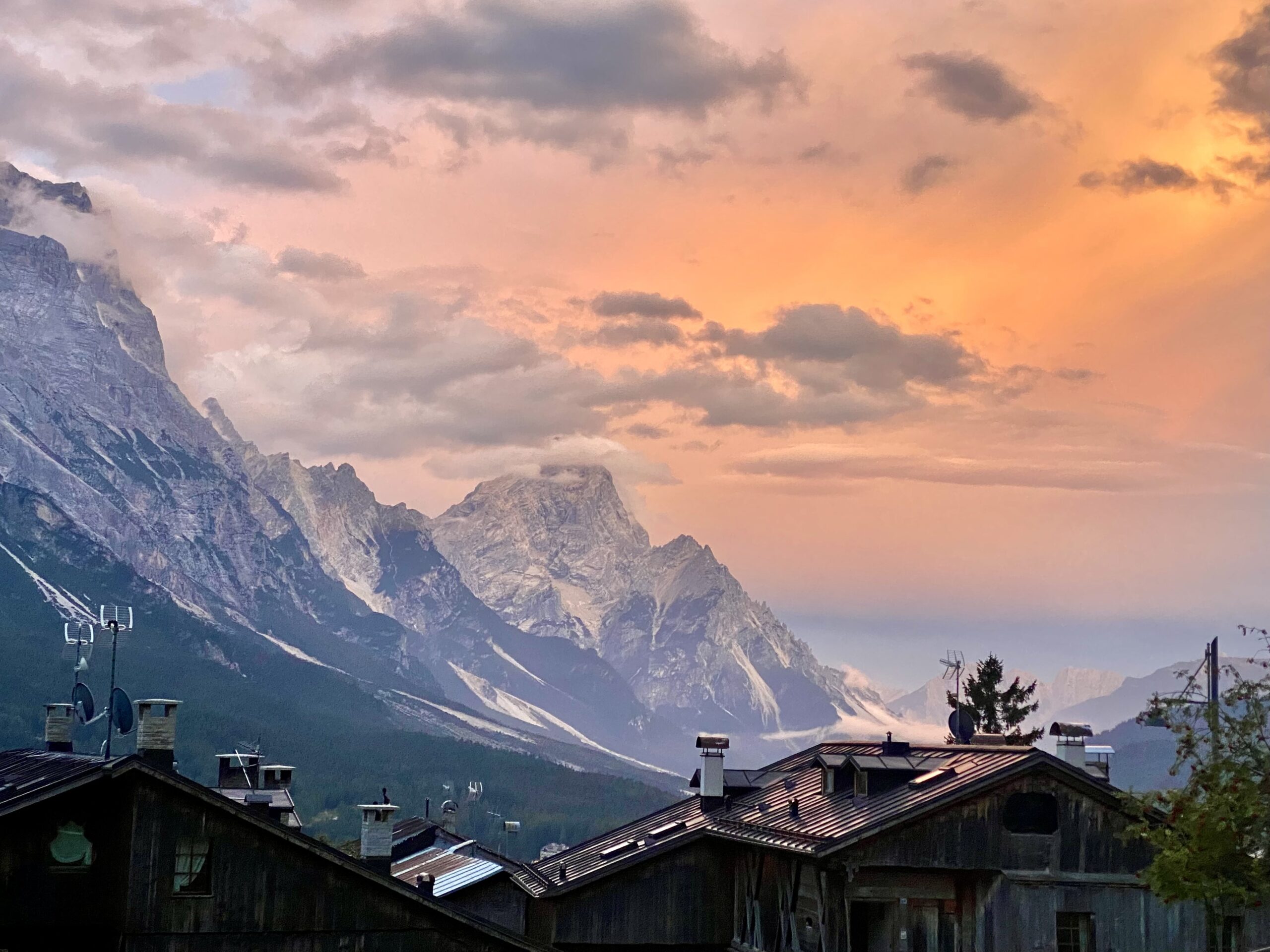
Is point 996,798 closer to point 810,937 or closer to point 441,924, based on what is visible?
point 810,937

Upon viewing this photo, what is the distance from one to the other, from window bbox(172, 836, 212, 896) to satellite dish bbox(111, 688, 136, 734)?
44.7 feet

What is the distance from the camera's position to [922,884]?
53531mm

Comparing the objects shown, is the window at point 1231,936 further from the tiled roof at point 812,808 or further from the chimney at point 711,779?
the chimney at point 711,779

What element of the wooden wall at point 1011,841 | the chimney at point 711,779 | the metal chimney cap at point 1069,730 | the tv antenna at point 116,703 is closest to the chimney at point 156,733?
the tv antenna at point 116,703

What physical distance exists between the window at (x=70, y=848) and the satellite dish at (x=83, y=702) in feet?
47.4

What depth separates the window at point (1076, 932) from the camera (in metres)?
53.7

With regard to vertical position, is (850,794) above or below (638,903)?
above

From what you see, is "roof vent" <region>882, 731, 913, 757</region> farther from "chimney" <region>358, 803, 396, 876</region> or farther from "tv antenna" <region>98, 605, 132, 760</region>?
"tv antenna" <region>98, 605, 132, 760</region>

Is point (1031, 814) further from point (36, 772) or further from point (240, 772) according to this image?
point (240, 772)

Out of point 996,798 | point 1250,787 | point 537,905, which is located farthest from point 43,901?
point 1250,787

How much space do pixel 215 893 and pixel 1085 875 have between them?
25555mm

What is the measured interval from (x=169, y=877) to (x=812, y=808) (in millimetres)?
20427

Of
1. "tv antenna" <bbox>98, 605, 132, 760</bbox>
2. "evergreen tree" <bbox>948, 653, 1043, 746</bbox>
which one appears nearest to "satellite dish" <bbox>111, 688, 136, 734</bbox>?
"tv antenna" <bbox>98, 605, 132, 760</bbox>

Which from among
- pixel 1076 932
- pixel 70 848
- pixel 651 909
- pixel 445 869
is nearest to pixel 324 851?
pixel 70 848
